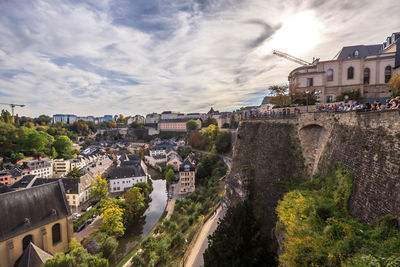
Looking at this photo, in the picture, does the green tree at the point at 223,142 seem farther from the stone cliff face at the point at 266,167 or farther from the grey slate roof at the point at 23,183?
the grey slate roof at the point at 23,183

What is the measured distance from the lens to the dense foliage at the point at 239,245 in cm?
849

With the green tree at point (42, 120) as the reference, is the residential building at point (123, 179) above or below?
below

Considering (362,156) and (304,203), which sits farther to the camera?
(304,203)

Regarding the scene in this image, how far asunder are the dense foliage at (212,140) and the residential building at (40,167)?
1433 inches

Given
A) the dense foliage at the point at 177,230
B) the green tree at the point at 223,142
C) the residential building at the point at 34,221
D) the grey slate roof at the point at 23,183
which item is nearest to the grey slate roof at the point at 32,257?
the residential building at the point at 34,221

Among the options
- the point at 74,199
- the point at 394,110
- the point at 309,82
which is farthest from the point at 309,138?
the point at 74,199

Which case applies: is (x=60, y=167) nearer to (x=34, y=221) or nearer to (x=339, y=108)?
(x=34, y=221)

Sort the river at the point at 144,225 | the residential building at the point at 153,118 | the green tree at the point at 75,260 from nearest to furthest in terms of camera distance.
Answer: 1. the green tree at the point at 75,260
2. the river at the point at 144,225
3. the residential building at the point at 153,118

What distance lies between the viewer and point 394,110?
256 inches

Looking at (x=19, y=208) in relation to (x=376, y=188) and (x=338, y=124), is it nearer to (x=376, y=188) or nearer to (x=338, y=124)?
(x=376, y=188)

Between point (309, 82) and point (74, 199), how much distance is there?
124 feet

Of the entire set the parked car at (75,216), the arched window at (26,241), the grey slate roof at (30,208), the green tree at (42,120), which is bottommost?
the parked car at (75,216)

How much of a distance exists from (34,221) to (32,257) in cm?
308

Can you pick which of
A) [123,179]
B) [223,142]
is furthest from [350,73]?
[123,179]
